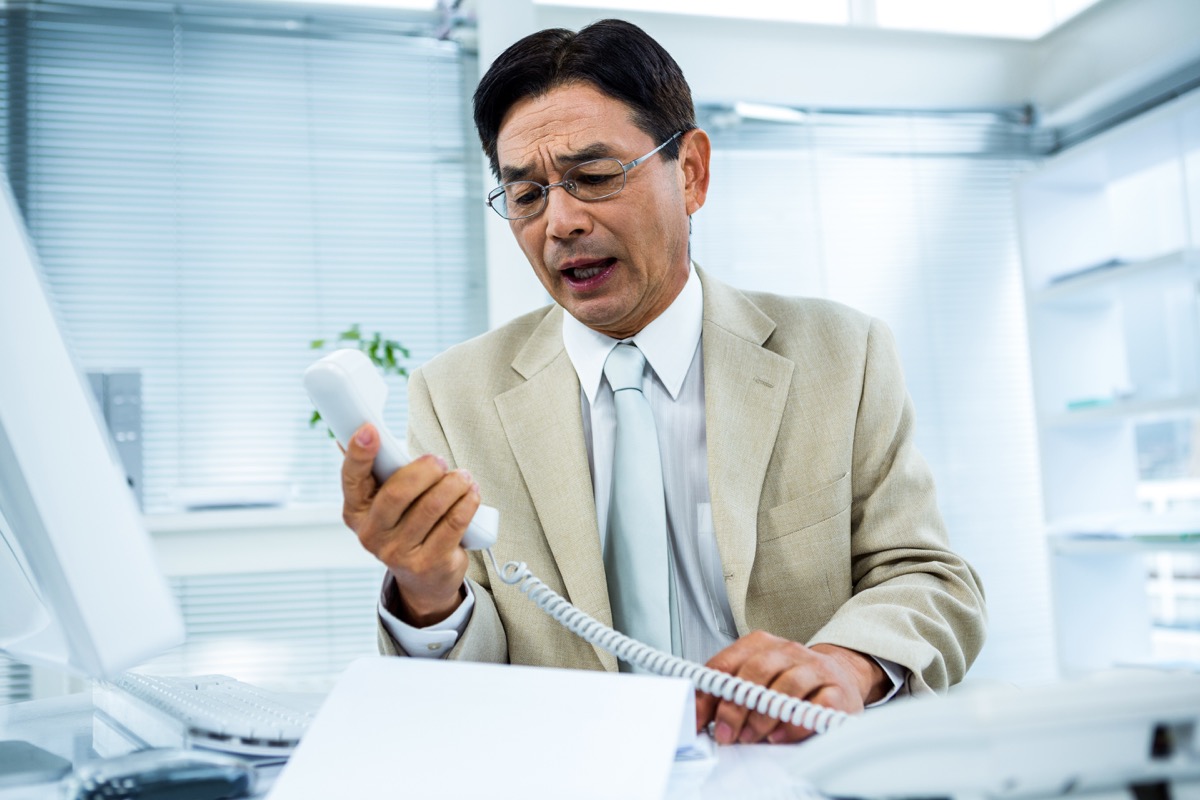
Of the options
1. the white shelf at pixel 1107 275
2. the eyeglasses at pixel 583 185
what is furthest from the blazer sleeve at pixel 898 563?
the white shelf at pixel 1107 275

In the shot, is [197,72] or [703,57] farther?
[703,57]

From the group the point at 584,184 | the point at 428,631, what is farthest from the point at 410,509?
the point at 584,184

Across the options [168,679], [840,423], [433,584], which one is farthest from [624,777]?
[840,423]

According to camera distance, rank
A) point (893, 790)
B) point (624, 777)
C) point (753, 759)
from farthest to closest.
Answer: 1. point (753, 759)
2. point (624, 777)
3. point (893, 790)

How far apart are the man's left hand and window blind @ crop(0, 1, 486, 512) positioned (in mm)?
2612

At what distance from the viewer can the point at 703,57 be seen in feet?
12.6

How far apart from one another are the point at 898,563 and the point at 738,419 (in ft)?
0.95

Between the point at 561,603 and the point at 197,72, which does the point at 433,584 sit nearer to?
the point at 561,603

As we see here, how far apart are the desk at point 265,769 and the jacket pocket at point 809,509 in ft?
1.93

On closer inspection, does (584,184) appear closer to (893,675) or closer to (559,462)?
(559,462)

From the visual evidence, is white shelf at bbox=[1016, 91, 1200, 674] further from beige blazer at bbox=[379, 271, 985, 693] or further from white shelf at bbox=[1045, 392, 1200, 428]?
beige blazer at bbox=[379, 271, 985, 693]

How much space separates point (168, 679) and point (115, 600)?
1.40ft

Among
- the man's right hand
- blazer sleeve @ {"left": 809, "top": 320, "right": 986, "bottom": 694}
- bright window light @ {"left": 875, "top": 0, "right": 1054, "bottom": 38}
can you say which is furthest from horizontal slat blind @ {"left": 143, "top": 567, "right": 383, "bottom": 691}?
Answer: bright window light @ {"left": 875, "top": 0, "right": 1054, "bottom": 38}

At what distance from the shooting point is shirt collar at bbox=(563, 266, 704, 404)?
142 cm
